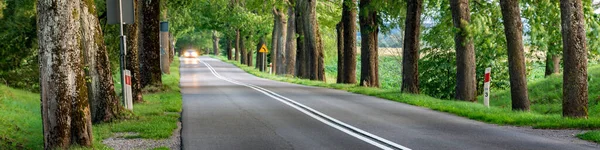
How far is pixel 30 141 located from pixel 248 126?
3.98m

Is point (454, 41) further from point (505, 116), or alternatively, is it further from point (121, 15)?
point (121, 15)

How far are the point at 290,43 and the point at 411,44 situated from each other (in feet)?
67.7

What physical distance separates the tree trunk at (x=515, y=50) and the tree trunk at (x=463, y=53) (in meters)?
3.53

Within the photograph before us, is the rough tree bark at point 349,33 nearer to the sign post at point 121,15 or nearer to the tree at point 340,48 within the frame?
the tree at point 340,48

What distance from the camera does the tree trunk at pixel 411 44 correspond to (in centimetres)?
2475

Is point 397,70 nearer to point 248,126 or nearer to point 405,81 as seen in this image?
point 405,81

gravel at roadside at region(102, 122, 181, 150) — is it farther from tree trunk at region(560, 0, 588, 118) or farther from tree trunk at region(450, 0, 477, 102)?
tree trunk at region(450, 0, 477, 102)

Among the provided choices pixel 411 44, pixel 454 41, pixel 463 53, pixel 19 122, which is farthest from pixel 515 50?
pixel 454 41

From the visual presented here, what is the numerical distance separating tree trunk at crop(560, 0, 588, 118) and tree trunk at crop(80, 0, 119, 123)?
29.8 feet

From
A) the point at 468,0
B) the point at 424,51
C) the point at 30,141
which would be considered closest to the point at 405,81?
the point at 468,0

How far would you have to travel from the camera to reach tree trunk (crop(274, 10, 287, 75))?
47.7 m

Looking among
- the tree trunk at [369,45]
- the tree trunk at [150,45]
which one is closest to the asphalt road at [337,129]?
the tree trunk at [150,45]

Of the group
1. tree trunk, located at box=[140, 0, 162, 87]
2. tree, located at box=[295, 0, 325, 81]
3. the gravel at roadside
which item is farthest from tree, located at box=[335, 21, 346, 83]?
the gravel at roadside

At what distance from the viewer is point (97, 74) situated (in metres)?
14.8
